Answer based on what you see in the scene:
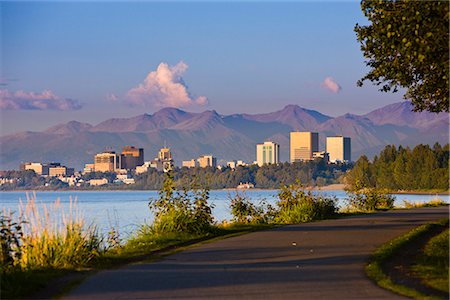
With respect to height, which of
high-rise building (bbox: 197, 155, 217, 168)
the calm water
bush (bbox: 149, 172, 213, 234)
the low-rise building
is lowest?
the calm water

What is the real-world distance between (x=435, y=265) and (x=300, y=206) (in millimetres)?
15298

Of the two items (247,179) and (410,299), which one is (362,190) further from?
(247,179)

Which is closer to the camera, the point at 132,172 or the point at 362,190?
the point at 362,190

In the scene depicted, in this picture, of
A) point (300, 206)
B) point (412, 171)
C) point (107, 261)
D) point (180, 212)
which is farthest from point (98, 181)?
point (107, 261)

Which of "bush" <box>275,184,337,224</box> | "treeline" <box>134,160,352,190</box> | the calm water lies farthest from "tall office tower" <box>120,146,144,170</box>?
"bush" <box>275,184,337,224</box>

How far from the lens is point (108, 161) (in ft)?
572

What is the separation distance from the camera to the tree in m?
16.6

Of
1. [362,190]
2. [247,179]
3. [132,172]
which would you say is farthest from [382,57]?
[132,172]

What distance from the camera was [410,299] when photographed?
483 inches

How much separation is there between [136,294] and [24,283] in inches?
82.3

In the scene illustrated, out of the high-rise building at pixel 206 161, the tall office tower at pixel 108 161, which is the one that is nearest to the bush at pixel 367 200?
the high-rise building at pixel 206 161

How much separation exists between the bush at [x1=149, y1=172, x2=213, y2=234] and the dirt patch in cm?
590

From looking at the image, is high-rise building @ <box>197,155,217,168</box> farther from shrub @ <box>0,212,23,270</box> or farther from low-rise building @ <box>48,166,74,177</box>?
shrub @ <box>0,212,23,270</box>

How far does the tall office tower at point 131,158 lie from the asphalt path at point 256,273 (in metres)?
130
